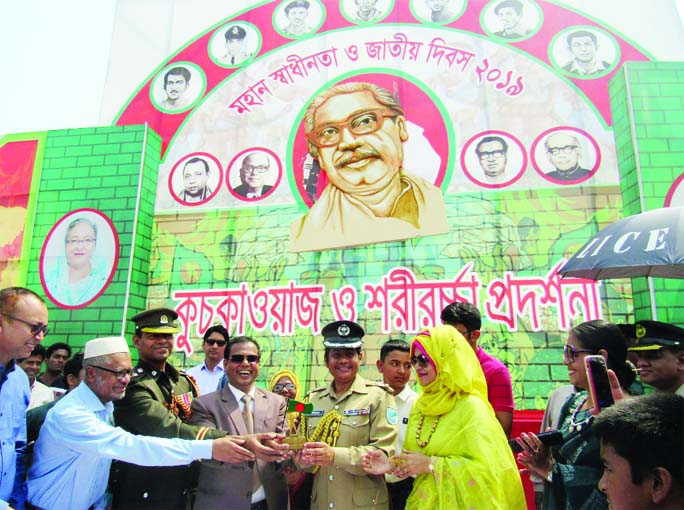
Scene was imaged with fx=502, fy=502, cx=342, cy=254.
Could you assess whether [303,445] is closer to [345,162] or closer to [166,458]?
[166,458]

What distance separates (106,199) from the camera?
4.68m

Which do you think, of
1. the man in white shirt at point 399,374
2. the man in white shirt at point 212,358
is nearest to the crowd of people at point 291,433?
the man in white shirt at point 399,374

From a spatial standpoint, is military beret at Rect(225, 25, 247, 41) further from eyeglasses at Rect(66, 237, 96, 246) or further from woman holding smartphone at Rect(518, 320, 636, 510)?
woman holding smartphone at Rect(518, 320, 636, 510)

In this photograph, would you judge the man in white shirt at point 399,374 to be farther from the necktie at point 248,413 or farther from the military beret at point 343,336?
the necktie at point 248,413

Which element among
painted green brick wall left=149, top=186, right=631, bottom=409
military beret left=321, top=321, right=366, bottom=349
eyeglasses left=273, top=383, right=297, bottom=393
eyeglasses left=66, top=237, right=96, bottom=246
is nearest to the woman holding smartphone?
military beret left=321, top=321, right=366, bottom=349

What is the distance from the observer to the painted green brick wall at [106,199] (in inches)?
176

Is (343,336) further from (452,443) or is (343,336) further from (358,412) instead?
(452,443)

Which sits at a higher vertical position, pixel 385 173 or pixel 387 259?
pixel 385 173

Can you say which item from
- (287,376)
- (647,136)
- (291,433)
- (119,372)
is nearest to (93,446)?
(119,372)

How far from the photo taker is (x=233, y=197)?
15.1ft

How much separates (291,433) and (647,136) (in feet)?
11.7

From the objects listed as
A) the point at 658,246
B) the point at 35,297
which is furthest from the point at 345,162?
the point at 35,297

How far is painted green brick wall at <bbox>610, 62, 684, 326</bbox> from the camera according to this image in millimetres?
3736

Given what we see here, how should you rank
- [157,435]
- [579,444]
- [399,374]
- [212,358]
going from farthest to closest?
[212,358] → [399,374] → [157,435] → [579,444]
